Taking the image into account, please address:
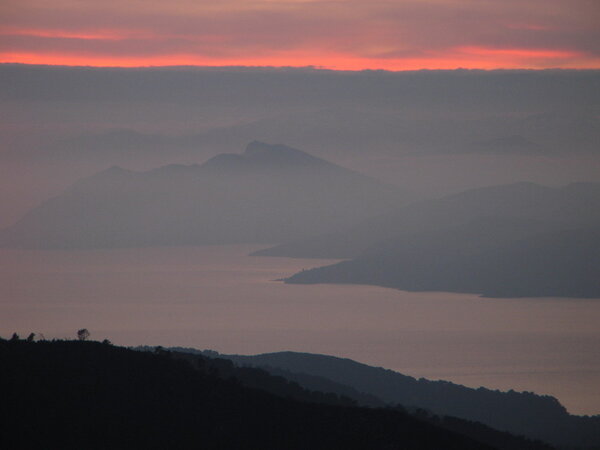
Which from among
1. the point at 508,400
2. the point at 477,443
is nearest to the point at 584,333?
the point at 508,400

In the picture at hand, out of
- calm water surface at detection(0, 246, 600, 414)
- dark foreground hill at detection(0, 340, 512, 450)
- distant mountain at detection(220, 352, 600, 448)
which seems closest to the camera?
dark foreground hill at detection(0, 340, 512, 450)

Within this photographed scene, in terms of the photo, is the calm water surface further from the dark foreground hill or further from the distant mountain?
the dark foreground hill

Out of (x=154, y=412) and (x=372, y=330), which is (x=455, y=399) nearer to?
(x=154, y=412)

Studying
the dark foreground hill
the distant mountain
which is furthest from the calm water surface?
the dark foreground hill

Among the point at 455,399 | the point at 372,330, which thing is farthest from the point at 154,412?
the point at 372,330

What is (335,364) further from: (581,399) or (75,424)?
(75,424)

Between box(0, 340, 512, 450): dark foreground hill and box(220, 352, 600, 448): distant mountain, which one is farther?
box(220, 352, 600, 448): distant mountain

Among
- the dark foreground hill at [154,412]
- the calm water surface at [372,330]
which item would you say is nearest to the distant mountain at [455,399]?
the calm water surface at [372,330]
